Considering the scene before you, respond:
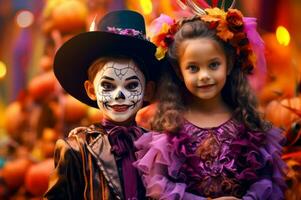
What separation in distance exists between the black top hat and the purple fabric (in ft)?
0.71

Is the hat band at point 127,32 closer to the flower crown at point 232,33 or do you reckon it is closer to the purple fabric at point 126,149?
the flower crown at point 232,33

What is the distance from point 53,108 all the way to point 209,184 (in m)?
2.18

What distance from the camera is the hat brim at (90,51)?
231cm

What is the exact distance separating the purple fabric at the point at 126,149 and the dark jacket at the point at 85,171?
0.9 inches

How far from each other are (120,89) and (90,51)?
0.64 ft

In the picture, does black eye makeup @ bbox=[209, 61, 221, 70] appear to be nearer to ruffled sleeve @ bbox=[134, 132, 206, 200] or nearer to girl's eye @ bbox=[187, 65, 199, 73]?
girl's eye @ bbox=[187, 65, 199, 73]

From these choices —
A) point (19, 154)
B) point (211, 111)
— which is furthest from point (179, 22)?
point (19, 154)

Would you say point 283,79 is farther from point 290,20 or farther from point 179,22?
point 179,22

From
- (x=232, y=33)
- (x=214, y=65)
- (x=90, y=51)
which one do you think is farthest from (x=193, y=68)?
(x=90, y=51)

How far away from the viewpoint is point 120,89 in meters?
2.28

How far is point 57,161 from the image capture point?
2312 millimetres

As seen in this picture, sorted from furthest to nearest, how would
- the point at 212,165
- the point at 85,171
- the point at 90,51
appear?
the point at 90,51 → the point at 85,171 → the point at 212,165

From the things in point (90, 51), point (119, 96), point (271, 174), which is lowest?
point (271, 174)

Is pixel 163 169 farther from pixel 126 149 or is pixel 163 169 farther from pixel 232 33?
pixel 232 33
